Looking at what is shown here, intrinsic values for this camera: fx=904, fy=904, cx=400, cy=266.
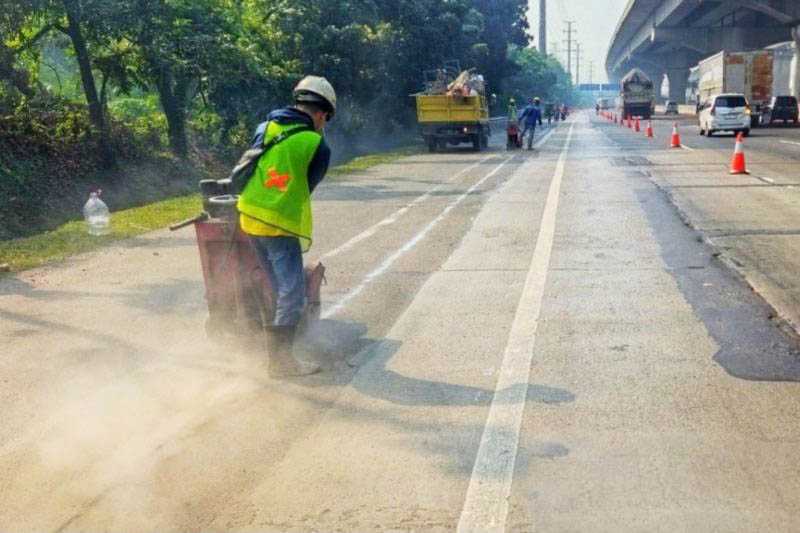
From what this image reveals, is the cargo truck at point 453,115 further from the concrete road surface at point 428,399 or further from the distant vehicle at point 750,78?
Result: the concrete road surface at point 428,399

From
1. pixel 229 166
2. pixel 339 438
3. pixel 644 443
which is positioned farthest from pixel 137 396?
pixel 229 166

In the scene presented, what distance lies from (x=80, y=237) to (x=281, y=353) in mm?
7830

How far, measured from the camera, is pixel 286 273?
5676mm

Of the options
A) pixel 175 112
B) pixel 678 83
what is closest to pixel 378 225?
pixel 175 112

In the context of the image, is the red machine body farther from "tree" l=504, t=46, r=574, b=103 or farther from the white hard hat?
"tree" l=504, t=46, r=574, b=103

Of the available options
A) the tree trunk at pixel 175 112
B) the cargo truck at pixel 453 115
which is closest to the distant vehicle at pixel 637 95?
the cargo truck at pixel 453 115

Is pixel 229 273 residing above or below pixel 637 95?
above

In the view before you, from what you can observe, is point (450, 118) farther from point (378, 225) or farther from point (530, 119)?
point (378, 225)

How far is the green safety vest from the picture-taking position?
5.43 m

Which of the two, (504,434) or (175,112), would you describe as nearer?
(504,434)

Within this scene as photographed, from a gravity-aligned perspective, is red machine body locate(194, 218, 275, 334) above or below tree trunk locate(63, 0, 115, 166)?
below

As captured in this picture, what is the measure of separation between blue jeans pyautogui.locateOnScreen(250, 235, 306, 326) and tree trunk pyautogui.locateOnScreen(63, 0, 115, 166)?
51.4ft

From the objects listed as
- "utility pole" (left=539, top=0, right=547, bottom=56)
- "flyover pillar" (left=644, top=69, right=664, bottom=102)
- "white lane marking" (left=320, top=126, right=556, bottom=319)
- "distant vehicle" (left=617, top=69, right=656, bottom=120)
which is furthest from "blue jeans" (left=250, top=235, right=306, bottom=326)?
"utility pole" (left=539, top=0, right=547, bottom=56)

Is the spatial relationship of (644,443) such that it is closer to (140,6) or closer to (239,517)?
(239,517)
